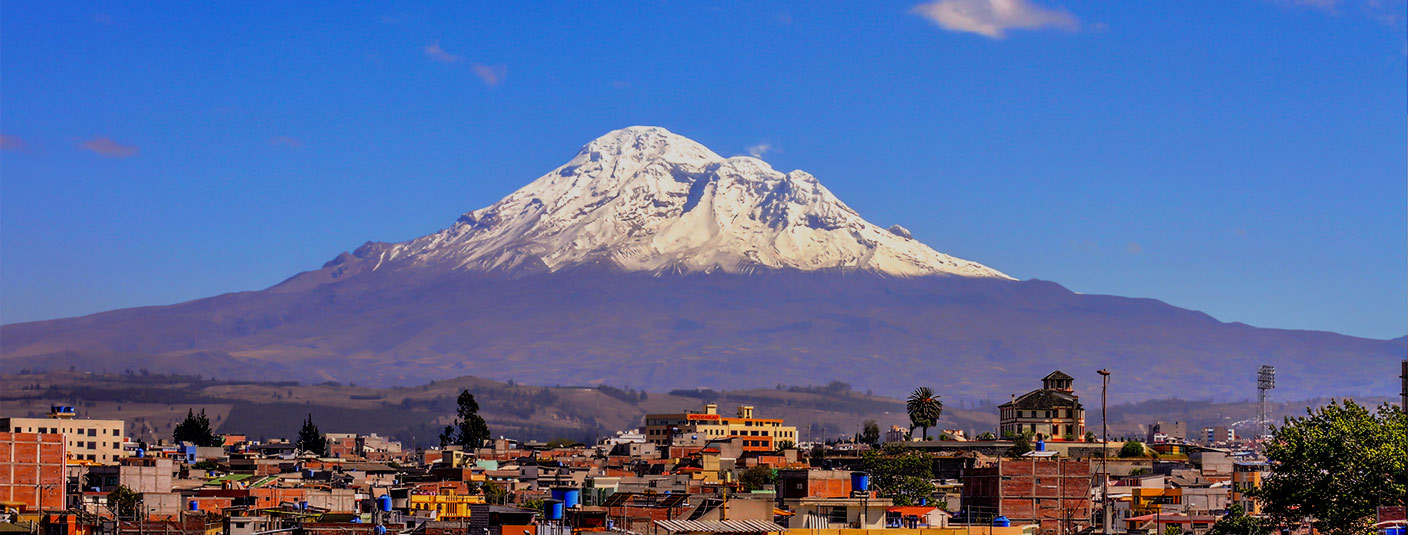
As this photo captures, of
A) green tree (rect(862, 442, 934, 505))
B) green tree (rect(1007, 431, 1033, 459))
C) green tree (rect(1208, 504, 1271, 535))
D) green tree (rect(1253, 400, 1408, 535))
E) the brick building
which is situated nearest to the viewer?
green tree (rect(1253, 400, 1408, 535))

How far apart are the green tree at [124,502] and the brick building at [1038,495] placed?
1486 inches

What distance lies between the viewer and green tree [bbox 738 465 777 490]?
148 meters

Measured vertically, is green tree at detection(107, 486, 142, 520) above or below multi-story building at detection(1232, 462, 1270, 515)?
below

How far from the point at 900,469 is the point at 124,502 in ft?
224

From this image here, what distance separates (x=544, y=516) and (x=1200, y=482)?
7062cm

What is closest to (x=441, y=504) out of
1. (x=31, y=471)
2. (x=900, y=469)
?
(x=31, y=471)

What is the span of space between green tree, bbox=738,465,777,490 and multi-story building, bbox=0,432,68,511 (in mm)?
49248

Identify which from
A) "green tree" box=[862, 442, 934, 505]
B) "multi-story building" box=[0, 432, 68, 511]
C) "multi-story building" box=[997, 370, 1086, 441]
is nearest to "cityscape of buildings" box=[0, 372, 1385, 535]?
"multi-story building" box=[0, 432, 68, 511]

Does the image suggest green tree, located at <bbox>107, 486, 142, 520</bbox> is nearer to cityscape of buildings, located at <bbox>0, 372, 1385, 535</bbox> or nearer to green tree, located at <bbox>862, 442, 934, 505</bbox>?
cityscape of buildings, located at <bbox>0, 372, 1385, 535</bbox>

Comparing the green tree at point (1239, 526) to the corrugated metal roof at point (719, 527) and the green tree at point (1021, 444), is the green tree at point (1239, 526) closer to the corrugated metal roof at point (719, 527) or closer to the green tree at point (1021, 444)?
the corrugated metal roof at point (719, 527)

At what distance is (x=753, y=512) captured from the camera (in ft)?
235

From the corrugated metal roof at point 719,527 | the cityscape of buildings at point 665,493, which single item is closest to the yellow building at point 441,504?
the cityscape of buildings at point 665,493

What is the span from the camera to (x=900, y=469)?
526 feet

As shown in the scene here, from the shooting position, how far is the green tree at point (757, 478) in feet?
486
